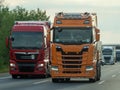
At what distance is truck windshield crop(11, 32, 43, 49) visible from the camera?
118ft

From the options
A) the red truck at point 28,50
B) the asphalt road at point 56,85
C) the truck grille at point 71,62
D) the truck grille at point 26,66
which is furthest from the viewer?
the truck grille at point 26,66

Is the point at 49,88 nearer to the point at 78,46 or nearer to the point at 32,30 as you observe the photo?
the point at 78,46

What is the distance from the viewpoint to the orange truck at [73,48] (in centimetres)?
3045

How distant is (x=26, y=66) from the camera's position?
36.1m

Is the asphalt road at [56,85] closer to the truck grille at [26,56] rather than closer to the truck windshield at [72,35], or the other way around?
the truck windshield at [72,35]

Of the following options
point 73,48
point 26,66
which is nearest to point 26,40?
point 26,66

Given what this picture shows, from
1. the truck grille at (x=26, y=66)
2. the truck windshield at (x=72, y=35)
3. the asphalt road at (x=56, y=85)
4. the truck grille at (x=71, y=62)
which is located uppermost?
the truck windshield at (x=72, y=35)

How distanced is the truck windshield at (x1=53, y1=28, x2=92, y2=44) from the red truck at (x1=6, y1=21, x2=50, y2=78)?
528cm

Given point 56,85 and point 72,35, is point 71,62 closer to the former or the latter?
point 72,35

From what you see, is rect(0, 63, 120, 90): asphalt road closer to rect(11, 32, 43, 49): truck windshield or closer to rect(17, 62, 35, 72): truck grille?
rect(17, 62, 35, 72): truck grille

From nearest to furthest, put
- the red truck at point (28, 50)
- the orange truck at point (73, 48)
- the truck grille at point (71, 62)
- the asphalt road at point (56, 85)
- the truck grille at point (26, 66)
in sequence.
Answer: the asphalt road at point (56, 85), the orange truck at point (73, 48), the truck grille at point (71, 62), the red truck at point (28, 50), the truck grille at point (26, 66)

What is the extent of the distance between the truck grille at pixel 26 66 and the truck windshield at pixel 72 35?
6017mm

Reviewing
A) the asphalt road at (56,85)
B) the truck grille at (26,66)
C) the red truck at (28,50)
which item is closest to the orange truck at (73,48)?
the asphalt road at (56,85)

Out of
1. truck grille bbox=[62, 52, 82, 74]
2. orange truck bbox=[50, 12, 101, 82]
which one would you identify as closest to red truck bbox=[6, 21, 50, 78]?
orange truck bbox=[50, 12, 101, 82]
